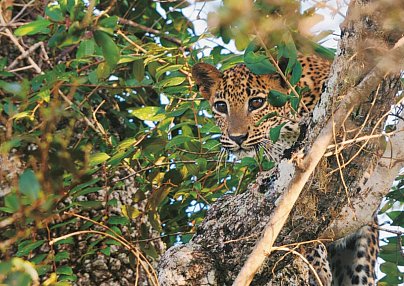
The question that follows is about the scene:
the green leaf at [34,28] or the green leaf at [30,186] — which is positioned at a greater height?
the green leaf at [30,186]

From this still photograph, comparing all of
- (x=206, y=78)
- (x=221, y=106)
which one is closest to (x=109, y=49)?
(x=206, y=78)

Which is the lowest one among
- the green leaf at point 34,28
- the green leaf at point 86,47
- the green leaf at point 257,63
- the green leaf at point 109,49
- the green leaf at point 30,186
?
the green leaf at point 86,47

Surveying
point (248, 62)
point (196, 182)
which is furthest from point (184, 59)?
point (248, 62)

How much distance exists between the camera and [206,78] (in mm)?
6832

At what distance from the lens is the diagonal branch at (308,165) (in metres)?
3.80

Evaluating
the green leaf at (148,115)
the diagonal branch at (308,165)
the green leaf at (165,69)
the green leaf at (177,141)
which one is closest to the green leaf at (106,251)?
the green leaf at (177,141)

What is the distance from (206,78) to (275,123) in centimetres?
58

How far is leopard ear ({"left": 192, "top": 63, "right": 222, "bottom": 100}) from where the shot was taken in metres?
6.36

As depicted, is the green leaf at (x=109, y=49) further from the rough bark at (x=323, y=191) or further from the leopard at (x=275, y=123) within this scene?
the leopard at (x=275, y=123)

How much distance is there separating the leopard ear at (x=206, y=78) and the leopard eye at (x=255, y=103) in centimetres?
28

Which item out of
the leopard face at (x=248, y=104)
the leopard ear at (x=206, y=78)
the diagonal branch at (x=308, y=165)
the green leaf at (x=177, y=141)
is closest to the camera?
the diagonal branch at (x=308, y=165)

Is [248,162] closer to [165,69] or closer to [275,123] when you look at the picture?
[165,69]

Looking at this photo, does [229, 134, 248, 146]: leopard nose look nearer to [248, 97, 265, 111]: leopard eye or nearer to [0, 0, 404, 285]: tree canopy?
[0, 0, 404, 285]: tree canopy

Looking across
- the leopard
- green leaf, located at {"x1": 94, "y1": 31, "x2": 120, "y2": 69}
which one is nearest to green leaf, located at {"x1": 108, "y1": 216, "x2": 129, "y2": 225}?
the leopard
